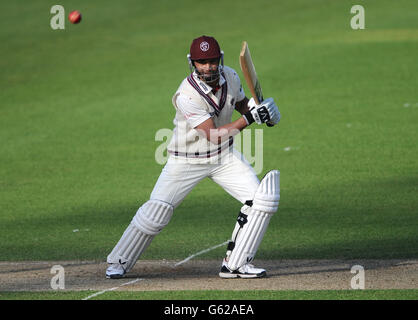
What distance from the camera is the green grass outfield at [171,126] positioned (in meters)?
11.1

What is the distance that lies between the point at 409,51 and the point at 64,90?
8.87 meters

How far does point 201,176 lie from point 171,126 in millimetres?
9565

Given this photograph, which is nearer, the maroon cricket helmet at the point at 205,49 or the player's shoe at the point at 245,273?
the maroon cricket helmet at the point at 205,49

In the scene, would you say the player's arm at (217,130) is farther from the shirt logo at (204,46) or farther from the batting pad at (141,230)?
the batting pad at (141,230)

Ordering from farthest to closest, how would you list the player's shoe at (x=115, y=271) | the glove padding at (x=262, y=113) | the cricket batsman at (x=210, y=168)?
1. the player's shoe at (x=115, y=271)
2. the cricket batsman at (x=210, y=168)
3. the glove padding at (x=262, y=113)

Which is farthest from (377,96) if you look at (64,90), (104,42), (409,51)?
(104,42)

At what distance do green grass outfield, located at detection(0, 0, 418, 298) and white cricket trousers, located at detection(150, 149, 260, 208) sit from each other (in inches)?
56.1

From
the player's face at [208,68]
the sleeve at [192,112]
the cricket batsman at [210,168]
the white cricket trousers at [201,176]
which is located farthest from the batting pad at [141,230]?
the player's face at [208,68]

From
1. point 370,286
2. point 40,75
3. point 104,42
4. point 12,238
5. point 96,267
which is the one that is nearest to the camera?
point 370,286

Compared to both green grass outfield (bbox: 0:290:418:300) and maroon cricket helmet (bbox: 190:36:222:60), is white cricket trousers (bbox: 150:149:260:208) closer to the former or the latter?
maroon cricket helmet (bbox: 190:36:222:60)

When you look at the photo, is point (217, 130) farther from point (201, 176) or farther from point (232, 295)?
point (232, 295)

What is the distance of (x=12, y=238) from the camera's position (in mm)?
11164
